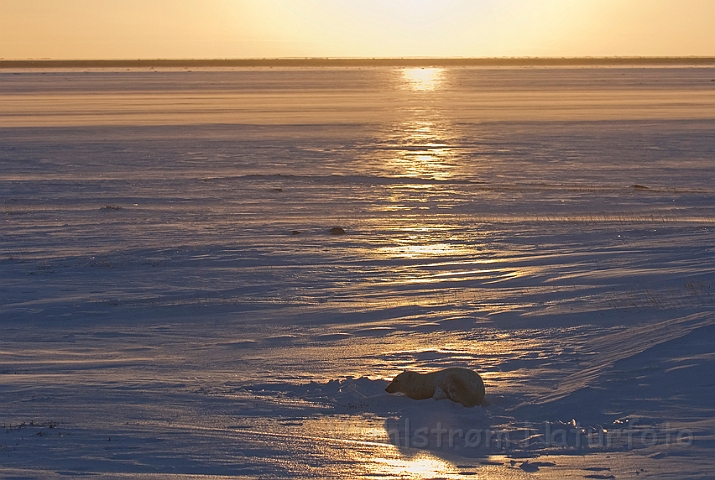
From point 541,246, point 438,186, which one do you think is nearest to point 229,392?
point 541,246

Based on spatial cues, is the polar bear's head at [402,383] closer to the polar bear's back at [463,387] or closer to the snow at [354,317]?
the snow at [354,317]

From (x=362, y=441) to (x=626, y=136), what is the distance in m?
22.8

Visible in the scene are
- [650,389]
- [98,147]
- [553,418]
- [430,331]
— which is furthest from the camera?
[98,147]

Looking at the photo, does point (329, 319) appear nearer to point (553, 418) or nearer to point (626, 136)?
point (553, 418)

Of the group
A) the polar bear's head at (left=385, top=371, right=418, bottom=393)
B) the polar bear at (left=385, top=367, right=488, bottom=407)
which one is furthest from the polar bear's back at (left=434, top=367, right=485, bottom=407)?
the polar bear's head at (left=385, top=371, right=418, bottom=393)

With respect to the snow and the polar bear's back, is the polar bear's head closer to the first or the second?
the snow

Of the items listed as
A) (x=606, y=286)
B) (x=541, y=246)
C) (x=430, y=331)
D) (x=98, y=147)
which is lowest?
(x=430, y=331)

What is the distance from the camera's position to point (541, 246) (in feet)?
38.3

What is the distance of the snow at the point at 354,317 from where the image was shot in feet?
18.3

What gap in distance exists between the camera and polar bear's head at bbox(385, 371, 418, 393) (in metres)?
6.41

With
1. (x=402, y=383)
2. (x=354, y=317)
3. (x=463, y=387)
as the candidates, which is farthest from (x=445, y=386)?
(x=354, y=317)

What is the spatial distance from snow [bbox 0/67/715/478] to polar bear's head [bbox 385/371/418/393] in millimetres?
98

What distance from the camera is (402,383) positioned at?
644 centimetres

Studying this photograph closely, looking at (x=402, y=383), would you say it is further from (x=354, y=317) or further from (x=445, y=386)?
(x=354, y=317)
